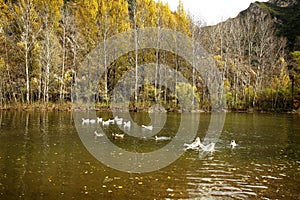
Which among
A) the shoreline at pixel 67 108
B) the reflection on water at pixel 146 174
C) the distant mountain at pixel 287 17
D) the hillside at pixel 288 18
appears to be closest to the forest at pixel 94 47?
the shoreline at pixel 67 108

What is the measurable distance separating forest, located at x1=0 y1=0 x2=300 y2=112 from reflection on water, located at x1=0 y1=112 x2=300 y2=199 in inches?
931

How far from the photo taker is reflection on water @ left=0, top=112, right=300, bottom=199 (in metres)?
7.95

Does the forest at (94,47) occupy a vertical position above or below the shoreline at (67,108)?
above

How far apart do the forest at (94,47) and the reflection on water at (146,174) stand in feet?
77.6

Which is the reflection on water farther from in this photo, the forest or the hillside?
the hillside

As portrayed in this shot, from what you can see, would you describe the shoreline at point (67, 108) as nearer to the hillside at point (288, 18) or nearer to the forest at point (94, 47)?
the forest at point (94, 47)

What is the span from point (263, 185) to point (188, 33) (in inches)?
1503

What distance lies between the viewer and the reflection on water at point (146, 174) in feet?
26.1

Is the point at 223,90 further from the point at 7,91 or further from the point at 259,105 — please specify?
the point at 7,91

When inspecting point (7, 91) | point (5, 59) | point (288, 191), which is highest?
point (5, 59)

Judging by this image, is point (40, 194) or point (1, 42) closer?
point (40, 194)

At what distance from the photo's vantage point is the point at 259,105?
42.6m

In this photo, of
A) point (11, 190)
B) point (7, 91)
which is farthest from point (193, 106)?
point (11, 190)

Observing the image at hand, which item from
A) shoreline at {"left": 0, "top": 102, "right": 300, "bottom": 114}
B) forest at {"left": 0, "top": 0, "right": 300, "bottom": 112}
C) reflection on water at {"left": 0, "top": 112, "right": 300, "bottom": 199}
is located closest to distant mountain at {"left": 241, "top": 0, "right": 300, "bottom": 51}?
forest at {"left": 0, "top": 0, "right": 300, "bottom": 112}
